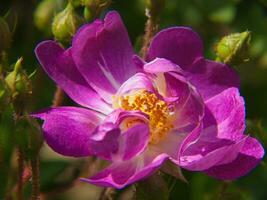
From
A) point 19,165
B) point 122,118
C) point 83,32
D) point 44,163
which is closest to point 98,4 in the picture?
point 83,32

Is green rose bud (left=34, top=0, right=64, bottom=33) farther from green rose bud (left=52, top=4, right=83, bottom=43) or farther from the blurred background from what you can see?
green rose bud (left=52, top=4, right=83, bottom=43)

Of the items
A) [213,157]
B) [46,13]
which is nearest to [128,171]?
[213,157]

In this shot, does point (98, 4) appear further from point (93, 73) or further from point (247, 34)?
point (247, 34)

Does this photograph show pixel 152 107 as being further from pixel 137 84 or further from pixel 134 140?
pixel 134 140

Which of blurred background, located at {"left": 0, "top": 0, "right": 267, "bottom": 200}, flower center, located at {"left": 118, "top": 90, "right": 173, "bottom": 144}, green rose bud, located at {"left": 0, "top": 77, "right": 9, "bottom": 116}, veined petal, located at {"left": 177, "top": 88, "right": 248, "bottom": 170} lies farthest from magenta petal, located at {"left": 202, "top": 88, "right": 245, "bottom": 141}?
green rose bud, located at {"left": 0, "top": 77, "right": 9, "bottom": 116}

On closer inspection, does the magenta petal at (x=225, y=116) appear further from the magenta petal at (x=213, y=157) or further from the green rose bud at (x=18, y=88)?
the green rose bud at (x=18, y=88)

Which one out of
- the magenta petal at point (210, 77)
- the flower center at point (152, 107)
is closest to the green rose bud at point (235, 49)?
the magenta petal at point (210, 77)
